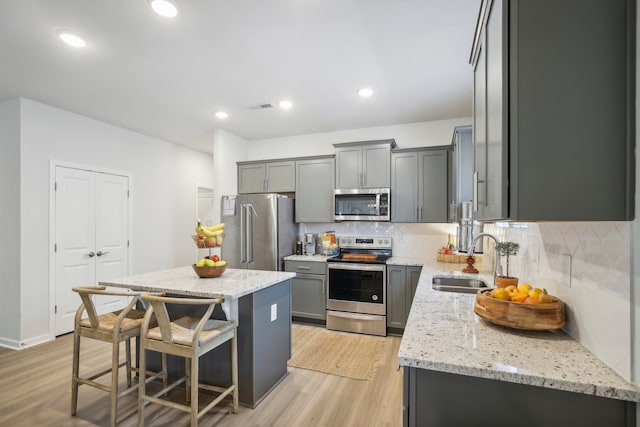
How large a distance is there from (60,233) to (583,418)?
468 centimetres

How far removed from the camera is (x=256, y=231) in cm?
411

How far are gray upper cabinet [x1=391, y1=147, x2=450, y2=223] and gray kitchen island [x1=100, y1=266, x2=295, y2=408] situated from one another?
200 centimetres

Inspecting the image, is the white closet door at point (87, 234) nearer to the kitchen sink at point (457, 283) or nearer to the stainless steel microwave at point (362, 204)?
the stainless steel microwave at point (362, 204)

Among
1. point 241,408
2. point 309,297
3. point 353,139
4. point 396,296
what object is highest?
point 353,139

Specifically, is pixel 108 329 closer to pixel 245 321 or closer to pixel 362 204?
A: pixel 245 321

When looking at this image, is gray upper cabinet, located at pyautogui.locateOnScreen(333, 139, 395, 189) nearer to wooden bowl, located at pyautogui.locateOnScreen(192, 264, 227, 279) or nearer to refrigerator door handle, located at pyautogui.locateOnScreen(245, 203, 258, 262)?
refrigerator door handle, located at pyautogui.locateOnScreen(245, 203, 258, 262)

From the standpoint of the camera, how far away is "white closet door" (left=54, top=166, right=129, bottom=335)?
364 centimetres

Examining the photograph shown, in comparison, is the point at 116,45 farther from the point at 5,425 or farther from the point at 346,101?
the point at 5,425

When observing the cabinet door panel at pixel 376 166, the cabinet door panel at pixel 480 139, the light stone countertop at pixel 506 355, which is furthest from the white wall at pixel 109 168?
the cabinet door panel at pixel 480 139

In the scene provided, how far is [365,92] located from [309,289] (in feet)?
7.92

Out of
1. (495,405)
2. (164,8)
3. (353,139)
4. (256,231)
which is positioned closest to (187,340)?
(495,405)

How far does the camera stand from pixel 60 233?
363 centimetres

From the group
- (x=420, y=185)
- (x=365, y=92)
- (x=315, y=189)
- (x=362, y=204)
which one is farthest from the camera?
(x=315, y=189)

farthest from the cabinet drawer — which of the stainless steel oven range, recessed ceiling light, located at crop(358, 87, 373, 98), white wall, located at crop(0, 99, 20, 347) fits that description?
white wall, located at crop(0, 99, 20, 347)
